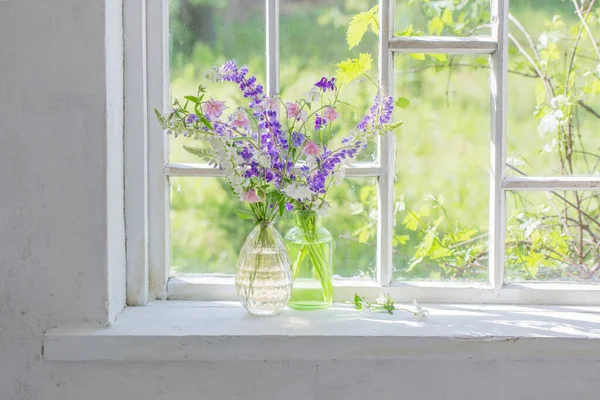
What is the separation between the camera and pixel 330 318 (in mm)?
1495

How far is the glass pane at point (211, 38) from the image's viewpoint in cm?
162

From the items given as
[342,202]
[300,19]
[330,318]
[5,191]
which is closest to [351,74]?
[300,19]

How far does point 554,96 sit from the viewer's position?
1666 mm

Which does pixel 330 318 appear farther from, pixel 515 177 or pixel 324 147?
pixel 515 177

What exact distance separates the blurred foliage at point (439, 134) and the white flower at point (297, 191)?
0.73 feet

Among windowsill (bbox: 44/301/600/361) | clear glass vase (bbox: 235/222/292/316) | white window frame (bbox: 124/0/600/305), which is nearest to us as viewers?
windowsill (bbox: 44/301/600/361)

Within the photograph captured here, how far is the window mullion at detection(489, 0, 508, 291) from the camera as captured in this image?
1.61 metres

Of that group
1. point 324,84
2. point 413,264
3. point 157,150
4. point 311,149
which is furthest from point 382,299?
point 157,150

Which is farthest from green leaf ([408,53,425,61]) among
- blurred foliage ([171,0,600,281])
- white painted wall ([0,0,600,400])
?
white painted wall ([0,0,600,400])

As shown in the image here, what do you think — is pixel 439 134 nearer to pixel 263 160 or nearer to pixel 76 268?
pixel 263 160

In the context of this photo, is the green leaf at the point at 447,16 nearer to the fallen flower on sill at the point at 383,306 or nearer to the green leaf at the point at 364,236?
the green leaf at the point at 364,236

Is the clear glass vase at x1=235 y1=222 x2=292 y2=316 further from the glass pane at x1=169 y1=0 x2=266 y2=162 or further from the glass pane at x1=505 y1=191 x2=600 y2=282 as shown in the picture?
the glass pane at x1=505 y1=191 x2=600 y2=282

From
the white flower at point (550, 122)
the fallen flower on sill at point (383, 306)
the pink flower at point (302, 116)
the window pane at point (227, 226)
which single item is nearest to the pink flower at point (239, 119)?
the pink flower at point (302, 116)

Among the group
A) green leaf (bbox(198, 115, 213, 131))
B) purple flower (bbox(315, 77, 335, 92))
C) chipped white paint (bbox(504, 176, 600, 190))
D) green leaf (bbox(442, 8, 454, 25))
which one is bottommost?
chipped white paint (bbox(504, 176, 600, 190))
